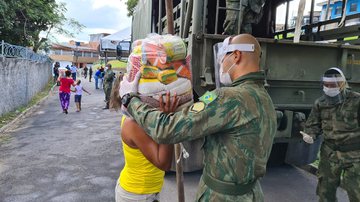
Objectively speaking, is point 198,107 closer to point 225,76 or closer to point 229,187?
point 225,76

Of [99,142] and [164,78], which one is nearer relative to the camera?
[164,78]

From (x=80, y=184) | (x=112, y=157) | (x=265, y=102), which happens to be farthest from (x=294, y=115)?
(x=112, y=157)

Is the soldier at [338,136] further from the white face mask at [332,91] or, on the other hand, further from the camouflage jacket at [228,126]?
the camouflage jacket at [228,126]

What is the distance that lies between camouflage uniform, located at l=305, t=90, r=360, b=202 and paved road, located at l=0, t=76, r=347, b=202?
0.84m

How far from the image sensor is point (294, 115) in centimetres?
379

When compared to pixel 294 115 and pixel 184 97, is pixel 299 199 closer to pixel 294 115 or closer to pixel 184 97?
pixel 294 115

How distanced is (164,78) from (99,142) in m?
5.49

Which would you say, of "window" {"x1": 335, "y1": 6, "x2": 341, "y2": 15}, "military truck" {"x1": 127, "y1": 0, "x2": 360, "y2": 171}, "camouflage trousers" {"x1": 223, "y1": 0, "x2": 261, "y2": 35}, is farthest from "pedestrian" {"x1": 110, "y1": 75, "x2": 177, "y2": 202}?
"window" {"x1": 335, "y1": 6, "x2": 341, "y2": 15}

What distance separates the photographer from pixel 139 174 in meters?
1.96

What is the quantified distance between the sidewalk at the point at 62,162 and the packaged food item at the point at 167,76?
793 mm

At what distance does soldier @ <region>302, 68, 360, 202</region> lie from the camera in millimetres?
3229

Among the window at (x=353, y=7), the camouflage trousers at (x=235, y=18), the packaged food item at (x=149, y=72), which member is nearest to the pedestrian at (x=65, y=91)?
the camouflage trousers at (x=235, y=18)

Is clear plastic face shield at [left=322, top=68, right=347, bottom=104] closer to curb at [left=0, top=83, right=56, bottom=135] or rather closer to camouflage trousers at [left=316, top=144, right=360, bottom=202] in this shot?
camouflage trousers at [left=316, top=144, right=360, bottom=202]

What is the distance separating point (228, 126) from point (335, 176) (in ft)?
7.53
